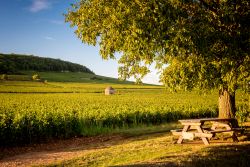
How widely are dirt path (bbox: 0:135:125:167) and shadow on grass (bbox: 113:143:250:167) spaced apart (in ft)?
18.0

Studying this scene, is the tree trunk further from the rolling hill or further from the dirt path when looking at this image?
the rolling hill

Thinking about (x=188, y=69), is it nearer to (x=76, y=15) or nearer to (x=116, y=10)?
(x=116, y=10)

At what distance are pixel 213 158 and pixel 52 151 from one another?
9685 millimetres

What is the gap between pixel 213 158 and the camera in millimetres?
10891

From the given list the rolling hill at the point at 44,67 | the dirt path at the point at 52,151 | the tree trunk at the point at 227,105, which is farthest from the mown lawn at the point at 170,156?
the rolling hill at the point at 44,67

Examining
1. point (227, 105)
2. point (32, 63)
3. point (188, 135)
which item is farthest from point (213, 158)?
point (32, 63)

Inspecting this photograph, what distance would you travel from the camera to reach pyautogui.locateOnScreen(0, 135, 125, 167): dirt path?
14.5m

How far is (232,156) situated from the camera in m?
11.3

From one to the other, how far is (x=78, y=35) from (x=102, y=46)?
4.35 ft

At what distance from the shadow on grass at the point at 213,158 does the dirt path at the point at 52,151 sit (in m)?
5.50

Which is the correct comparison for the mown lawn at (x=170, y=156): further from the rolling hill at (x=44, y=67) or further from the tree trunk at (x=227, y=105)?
the rolling hill at (x=44, y=67)

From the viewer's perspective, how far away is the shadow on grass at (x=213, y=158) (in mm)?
10320

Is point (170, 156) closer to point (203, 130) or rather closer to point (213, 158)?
point (213, 158)

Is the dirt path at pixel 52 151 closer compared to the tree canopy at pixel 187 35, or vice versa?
the tree canopy at pixel 187 35
